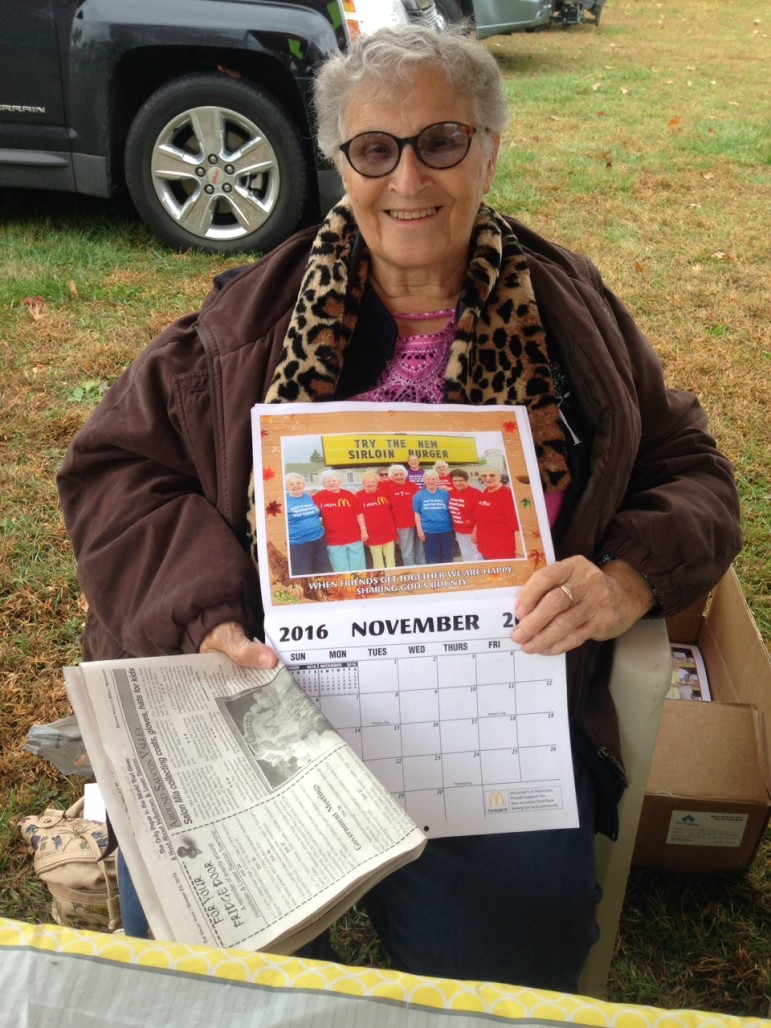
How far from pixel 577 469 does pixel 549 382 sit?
16cm

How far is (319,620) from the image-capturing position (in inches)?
48.7

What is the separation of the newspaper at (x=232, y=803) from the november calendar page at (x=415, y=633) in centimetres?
12

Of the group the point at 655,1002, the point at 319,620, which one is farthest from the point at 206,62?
the point at 655,1002

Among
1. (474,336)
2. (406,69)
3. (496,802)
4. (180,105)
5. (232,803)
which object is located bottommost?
(496,802)

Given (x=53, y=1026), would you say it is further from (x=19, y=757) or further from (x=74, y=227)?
(x=74, y=227)

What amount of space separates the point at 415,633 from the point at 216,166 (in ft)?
12.1

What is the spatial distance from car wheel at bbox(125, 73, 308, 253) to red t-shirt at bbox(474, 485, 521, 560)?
3.42 m

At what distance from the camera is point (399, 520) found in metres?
1.30

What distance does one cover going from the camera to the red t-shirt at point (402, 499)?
1305 mm

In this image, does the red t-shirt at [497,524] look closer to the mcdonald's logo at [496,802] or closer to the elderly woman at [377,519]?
the elderly woman at [377,519]

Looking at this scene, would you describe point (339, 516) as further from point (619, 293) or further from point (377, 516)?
point (619, 293)

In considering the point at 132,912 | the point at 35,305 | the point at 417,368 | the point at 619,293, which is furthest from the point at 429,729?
the point at 619,293

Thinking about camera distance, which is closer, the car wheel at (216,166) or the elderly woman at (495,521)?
the elderly woman at (495,521)

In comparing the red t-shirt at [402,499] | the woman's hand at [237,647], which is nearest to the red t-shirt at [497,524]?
the red t-shirt at [402,499]
